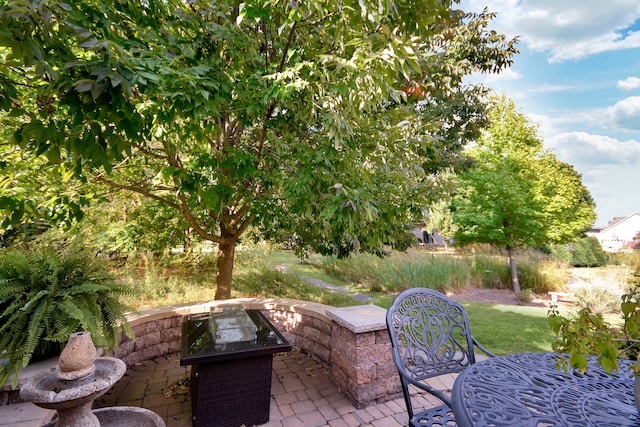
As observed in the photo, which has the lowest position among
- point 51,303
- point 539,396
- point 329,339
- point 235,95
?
point 329,339

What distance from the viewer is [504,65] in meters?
6.86

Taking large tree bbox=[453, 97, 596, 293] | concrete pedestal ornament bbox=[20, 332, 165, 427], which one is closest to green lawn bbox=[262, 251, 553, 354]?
large tree bbox=[453, 97, 596, 293]

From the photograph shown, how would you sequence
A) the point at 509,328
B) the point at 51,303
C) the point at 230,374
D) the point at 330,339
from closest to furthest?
1. the point at 51,303
2. the point at 230,374
3. the point at 330,339
4. the point at 509,328

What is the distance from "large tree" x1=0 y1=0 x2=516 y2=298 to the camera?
153 centimetres

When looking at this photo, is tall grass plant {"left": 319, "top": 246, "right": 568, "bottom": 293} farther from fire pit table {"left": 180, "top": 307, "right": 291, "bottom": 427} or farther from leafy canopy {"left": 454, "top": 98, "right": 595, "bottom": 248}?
fire pit table {"left": 180, "top": 307, "right": 291, "bottom": 427}

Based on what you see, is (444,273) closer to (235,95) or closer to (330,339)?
(330,339)

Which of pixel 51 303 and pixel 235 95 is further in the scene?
pixel 235 95

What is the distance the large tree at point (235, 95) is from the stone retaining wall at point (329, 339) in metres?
0.86

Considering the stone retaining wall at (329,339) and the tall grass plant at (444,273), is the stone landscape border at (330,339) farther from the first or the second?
the tall grass plant at (444,273)

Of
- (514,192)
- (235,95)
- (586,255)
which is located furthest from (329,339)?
(586,255)

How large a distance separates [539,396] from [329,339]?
2287mm

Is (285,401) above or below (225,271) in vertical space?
below

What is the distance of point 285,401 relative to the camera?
2779 mm

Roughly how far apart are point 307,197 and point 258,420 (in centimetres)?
196
